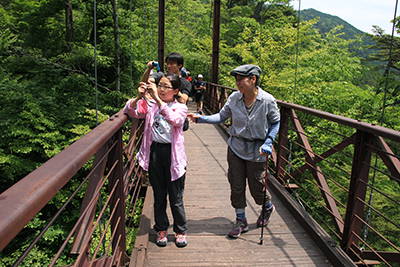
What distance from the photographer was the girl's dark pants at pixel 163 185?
2330 mm

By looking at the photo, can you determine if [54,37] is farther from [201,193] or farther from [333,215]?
[333,215]

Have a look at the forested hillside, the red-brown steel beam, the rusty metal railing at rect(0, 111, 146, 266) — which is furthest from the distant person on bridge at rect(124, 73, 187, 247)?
the forested hillside

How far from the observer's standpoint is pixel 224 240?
2.65m

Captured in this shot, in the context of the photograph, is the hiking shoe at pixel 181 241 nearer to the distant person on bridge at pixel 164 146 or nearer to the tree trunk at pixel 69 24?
the distant person on bridge at pixel 164 146

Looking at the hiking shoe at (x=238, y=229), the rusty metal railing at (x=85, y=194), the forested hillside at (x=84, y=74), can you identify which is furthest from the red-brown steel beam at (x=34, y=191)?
the forested hillside at (x=84, y=74)

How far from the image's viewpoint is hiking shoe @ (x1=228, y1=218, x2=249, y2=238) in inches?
105

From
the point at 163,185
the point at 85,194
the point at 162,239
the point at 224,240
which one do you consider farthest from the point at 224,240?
the point at 85,194

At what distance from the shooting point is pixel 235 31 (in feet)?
68.4

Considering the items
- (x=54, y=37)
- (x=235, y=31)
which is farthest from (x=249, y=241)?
(x=235, y=31)

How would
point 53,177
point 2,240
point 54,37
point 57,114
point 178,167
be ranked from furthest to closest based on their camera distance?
point 54,37
point 57,114
point 178,167
point 53,177
point 2,240

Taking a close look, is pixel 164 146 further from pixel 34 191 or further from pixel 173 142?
pixel 34 191

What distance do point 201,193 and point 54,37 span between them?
406 inches

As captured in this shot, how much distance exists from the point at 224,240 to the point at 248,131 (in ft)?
2.95

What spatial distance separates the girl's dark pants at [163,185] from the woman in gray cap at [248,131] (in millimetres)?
389
